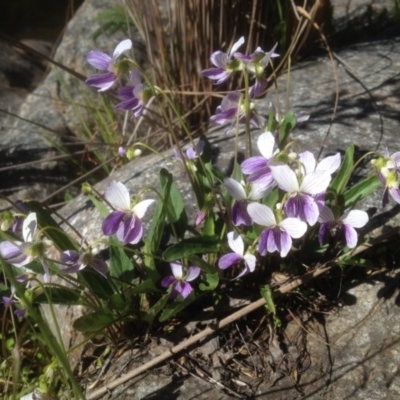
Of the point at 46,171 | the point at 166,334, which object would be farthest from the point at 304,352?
the point at 46,171

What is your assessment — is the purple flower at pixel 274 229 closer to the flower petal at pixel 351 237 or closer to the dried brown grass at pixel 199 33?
the flower petal at pixel 351 237

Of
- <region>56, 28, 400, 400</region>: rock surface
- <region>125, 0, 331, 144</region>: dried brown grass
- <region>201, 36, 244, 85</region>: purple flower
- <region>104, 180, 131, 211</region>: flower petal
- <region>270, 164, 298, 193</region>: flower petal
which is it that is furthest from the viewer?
<region>125, 0, 331, 144</region>: dried brown grass

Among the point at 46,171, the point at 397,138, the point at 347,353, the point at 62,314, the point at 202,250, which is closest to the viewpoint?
the point at 202,250

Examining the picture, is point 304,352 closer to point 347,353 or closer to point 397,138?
point 347,353

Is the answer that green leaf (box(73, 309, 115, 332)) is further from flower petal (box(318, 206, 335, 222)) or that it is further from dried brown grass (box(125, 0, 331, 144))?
dried brown grass (box(125, 0, 331, 144))

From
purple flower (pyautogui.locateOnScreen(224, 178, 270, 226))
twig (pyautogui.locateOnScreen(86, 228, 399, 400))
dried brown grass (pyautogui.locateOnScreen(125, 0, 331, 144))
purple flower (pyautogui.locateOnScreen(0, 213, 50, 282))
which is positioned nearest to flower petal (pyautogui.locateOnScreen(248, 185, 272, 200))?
purple flower (pyautogui.locateOnScreen(224, 178, 270, 226))

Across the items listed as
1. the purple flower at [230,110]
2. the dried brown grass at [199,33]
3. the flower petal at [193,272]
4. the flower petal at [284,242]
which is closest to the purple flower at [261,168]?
the flower petal at [284,242]
